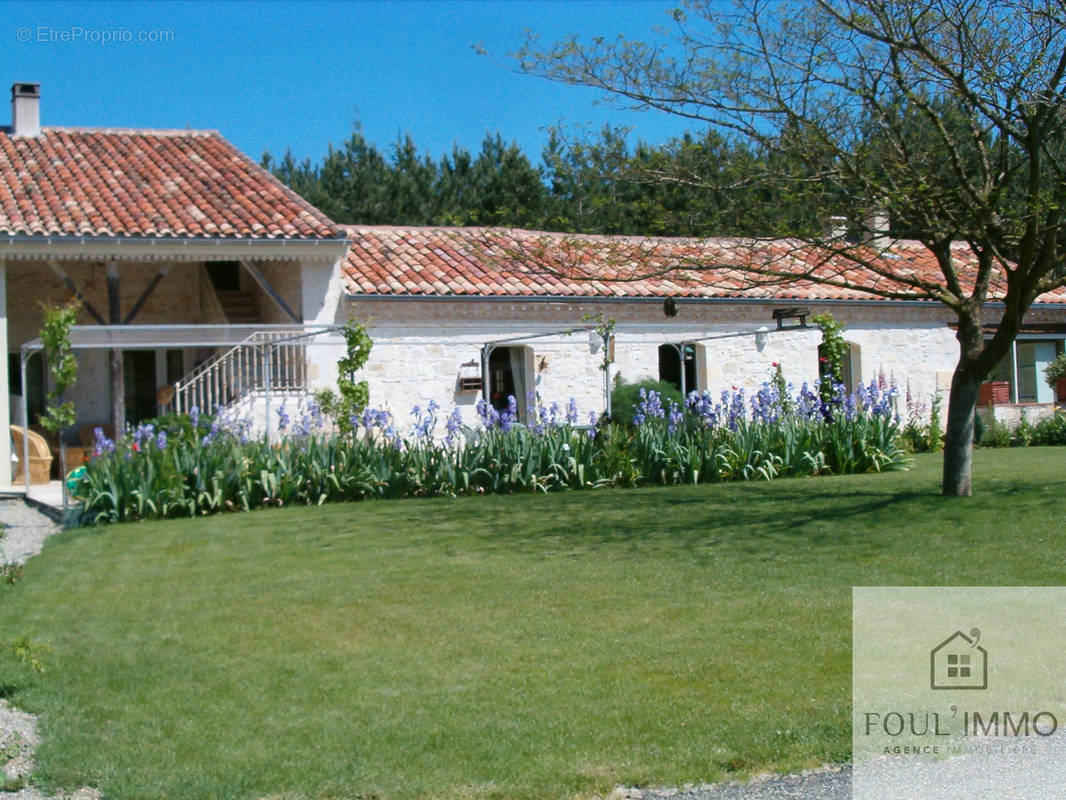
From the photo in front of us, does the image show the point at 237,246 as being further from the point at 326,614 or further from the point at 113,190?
the point at 326,614

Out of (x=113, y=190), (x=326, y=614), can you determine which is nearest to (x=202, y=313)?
(x=113, y=190)

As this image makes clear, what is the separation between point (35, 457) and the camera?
→ 16.5 m

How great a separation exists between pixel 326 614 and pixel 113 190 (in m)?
13.1

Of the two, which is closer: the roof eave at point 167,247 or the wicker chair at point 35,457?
the roof eave at point 167,247

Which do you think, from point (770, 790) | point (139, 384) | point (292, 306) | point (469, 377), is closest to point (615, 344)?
point (469, 377)

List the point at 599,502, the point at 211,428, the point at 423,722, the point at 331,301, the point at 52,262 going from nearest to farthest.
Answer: the point at 423,722, the point at 599,502, the point at 211,428, the point at 52,262, the point at 331,301

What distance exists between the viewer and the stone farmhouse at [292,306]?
17.0m

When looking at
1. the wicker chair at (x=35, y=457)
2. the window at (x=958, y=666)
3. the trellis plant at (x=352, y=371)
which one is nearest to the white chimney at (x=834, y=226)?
the window at (x=958, y=666)

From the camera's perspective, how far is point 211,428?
44.9 feet

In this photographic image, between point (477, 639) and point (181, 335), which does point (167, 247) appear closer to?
point (181, 335)

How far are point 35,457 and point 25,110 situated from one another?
287 inches

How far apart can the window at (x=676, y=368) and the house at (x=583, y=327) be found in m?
0.03

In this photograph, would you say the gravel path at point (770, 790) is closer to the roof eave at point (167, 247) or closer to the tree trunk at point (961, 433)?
the tree trunk at point (961, 433)

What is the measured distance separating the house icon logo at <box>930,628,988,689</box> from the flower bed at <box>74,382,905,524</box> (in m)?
8.05
